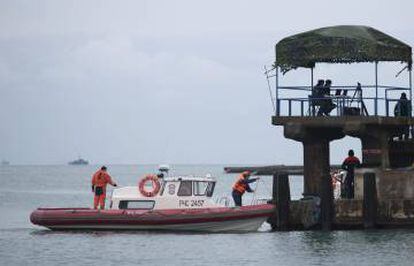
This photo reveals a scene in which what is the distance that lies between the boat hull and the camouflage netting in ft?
17.8

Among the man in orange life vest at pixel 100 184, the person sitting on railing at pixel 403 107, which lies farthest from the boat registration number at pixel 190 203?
the person sitting on railing at pixel 403 107

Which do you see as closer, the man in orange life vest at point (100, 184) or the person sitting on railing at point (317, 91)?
the person sitting on railing at point (317, 91)

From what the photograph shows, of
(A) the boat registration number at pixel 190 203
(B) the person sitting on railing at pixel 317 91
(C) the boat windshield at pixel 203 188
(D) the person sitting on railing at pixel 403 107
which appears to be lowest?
(A) the boat registration number at pixel 190 203

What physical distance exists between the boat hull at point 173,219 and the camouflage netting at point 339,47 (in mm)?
5430

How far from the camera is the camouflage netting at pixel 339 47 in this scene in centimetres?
4556

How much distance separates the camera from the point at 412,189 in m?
44.0

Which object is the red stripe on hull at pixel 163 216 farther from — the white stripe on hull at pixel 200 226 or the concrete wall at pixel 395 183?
the concrete wall at pixel 395 183

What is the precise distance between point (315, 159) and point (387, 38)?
198 inches

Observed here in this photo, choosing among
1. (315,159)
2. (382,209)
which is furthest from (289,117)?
(382,209)

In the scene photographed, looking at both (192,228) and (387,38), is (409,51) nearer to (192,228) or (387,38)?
(387,38)

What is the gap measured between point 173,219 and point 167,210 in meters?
0.38

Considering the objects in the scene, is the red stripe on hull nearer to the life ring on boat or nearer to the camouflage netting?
the life ring on boat

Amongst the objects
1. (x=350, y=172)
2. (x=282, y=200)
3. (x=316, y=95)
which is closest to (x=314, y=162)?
(x=350, y=172)

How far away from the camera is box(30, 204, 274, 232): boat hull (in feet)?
149
